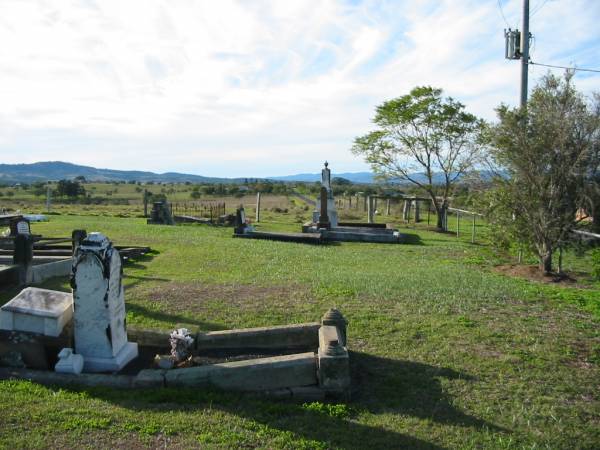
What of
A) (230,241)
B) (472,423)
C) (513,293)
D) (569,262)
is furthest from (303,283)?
(569,262)

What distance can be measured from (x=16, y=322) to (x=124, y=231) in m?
13.8

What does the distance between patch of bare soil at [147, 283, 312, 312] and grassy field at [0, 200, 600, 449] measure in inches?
1.3

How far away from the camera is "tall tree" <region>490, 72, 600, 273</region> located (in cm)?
1148

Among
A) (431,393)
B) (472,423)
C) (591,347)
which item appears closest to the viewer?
(472,423)

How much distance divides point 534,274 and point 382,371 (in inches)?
298

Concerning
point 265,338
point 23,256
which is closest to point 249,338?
point 265,338

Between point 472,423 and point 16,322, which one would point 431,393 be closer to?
point 472,423

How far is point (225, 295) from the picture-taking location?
9062mm

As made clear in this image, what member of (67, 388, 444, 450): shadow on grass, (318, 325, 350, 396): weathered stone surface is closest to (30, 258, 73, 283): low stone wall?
(67, 388, 444, 450): shadow on grass

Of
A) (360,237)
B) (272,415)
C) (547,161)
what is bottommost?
(272,415)

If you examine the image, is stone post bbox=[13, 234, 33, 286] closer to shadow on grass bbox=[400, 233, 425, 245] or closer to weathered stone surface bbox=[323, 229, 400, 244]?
weathered stone surface bbox=[323, 229, 400, 244]

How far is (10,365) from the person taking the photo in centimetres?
562

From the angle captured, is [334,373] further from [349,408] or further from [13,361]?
[13,361]

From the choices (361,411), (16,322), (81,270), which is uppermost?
(81,270)
